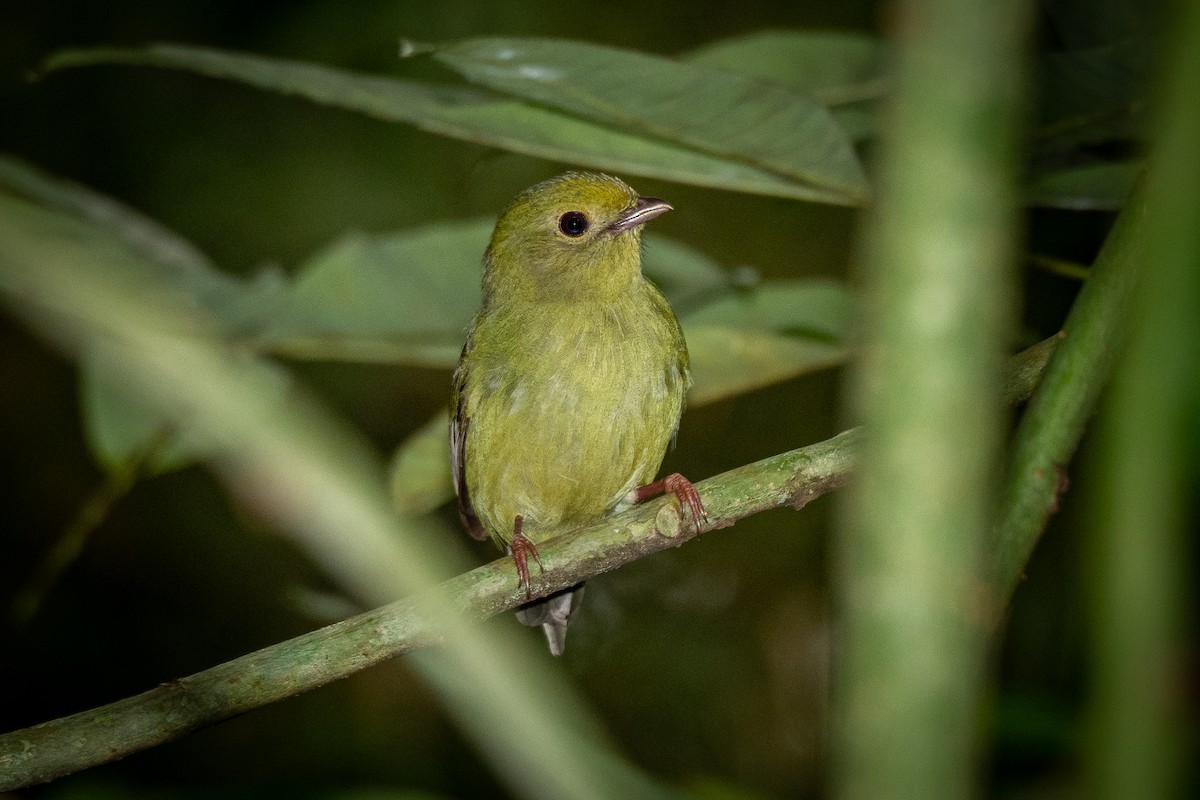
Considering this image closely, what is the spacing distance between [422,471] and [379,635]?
1.27 meters

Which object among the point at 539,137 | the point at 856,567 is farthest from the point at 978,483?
the point at 539,137

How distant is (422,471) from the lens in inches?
117

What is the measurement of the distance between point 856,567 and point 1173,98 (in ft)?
0.60

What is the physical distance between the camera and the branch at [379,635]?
1508mm

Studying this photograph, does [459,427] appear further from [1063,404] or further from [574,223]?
[1063,404]

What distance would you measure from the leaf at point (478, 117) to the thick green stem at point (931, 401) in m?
1.89

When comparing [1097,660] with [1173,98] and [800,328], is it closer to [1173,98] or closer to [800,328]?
[1173,98]

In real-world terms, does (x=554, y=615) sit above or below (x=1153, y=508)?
below

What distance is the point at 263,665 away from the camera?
1.61m

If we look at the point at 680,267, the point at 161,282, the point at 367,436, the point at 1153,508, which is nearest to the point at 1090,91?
the point at 680,267

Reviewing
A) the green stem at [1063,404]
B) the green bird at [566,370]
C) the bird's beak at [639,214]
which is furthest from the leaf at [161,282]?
the green stem at [1063,404]

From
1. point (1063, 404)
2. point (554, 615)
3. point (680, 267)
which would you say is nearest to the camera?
point (1063, 404)

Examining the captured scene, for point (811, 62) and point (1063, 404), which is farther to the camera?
point (811, 62)

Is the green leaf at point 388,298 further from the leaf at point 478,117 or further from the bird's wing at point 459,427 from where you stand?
the leaf at point 478,117
